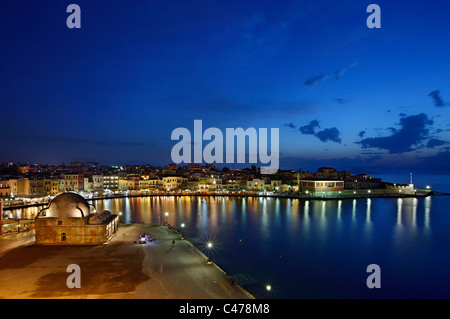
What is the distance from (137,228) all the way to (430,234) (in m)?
27.3

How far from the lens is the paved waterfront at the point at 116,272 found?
10359 millimetres

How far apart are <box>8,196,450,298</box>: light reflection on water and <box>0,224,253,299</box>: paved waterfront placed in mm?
2736

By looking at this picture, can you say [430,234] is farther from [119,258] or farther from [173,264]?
[119,258]

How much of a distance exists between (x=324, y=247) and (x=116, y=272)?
51.1 feet

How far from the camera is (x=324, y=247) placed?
2152cm

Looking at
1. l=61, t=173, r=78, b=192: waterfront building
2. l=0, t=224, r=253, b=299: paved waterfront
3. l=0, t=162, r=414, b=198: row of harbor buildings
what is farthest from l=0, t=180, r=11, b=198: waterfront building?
l=0, t=224, r=253, b=299: paved waterfront

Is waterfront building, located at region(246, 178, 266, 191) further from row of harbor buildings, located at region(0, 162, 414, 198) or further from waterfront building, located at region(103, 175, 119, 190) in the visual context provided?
waterfront building, located at region(103, 175, 119, 190)

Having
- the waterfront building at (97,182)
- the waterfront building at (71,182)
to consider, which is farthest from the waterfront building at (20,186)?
the waterfront building at (97,182)

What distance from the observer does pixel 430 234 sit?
27.1m

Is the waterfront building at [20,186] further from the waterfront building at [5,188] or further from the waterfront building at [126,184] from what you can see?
the waterfront building at [126,184]

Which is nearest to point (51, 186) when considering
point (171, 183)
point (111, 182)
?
point (111, 182)

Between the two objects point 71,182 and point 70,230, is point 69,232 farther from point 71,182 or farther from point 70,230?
point 71,182

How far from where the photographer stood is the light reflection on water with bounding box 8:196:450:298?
14.6 m

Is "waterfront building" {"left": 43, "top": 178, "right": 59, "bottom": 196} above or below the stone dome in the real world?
below
